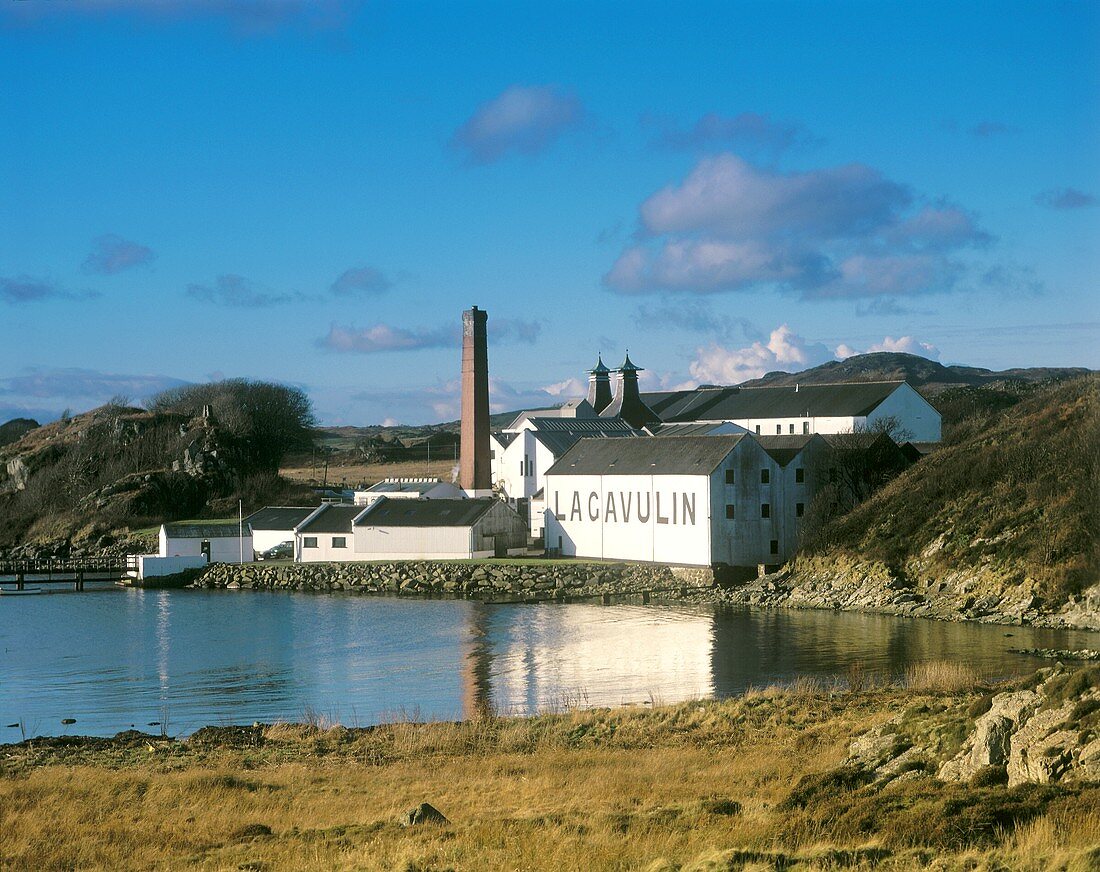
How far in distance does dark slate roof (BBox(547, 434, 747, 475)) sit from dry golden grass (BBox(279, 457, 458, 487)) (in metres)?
40.7

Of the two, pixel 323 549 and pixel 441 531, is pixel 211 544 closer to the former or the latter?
pixel 323 549

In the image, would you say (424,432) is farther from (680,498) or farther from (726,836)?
(726,836)

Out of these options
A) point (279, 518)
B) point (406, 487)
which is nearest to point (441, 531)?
point (406, 487)

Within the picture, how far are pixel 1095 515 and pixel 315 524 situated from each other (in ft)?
119

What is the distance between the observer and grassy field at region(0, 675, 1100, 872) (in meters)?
11.5

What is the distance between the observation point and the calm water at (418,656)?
2748 centimetres

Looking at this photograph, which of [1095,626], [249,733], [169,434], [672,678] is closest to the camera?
[249,733]

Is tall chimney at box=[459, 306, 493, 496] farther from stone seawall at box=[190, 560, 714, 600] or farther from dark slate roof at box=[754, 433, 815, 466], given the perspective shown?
dark slate roof at box=[754, 433, 815, 466]

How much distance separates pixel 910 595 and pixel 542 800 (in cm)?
3033

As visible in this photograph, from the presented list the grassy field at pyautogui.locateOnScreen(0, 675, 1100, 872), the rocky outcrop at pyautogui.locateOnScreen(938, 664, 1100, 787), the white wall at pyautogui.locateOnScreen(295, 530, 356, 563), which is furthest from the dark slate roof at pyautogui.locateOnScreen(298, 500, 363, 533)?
the rocky outcrop at pyautogui.locateOnScreen(938, 664, 1100, 787)

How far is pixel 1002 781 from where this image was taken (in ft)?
44.5

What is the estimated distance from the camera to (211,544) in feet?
212

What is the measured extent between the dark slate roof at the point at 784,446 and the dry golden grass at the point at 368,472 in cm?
4538

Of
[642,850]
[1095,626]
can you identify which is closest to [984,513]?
[1095,626]
